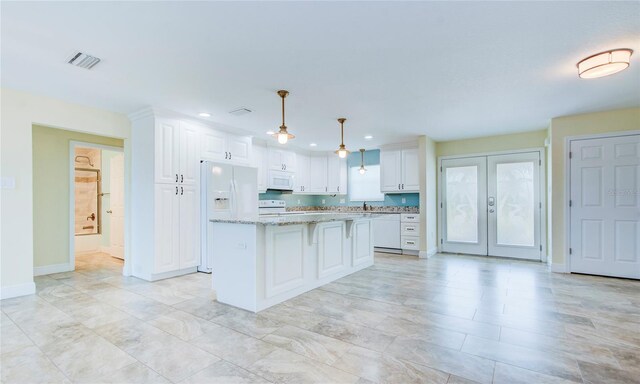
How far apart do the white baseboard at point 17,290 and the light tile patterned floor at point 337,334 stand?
153 mm

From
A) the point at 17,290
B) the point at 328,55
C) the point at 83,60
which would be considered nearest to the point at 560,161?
the point at 328,55

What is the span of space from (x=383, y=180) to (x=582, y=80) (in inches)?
155

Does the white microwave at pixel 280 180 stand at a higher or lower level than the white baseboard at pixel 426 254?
higher

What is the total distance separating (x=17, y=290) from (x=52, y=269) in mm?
1367

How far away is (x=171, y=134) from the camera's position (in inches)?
175

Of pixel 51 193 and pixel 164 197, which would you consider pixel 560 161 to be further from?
pixel 51 193

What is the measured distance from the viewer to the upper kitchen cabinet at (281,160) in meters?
6.50

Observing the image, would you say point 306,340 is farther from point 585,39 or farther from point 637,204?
point 637,204

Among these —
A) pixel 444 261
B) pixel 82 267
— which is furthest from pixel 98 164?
pixel 444 261

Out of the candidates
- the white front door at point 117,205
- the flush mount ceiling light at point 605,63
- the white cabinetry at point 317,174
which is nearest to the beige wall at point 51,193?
the white front door at point 117,205

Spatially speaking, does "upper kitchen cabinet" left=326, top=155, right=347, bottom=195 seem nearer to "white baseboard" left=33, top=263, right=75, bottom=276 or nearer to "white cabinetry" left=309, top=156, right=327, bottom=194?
"white cabinetry" left=309, top=156, right=327, bottom=194

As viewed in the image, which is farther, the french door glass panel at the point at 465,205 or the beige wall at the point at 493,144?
the french door glass panel at the point at 465,205

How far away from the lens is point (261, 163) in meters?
6.28

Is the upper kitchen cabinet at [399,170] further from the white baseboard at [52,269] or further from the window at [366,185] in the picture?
the white baseboard at [52,269]
